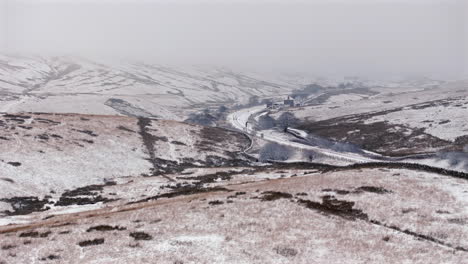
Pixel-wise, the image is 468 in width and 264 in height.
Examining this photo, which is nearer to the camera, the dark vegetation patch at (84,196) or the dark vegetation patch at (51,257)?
the dark vegetation patch at (51,257)

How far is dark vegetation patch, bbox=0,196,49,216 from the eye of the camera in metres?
50.8

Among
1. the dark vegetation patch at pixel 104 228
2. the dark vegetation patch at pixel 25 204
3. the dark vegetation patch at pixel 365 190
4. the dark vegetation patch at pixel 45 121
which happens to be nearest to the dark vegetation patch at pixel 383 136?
the dark vegetation patch at pixel 365 190

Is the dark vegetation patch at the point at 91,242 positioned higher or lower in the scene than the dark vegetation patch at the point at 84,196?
higher

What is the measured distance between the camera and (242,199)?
122 feet

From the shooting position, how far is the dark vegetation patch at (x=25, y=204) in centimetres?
5084

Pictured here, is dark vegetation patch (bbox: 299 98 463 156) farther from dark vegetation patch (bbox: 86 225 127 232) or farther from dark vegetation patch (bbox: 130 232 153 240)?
dark vegetation patch (bbox: 130 232 153 240)

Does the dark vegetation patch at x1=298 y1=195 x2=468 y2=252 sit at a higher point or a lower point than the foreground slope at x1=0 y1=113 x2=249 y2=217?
higher

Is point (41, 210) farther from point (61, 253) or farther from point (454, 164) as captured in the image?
point (454, 164)

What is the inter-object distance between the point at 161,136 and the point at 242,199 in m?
89.5

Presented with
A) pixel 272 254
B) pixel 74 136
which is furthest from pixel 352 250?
pixel 74 136

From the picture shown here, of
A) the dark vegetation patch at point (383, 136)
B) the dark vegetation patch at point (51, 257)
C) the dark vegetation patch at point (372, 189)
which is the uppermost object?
the dark vegetation patch at point (51, 257)

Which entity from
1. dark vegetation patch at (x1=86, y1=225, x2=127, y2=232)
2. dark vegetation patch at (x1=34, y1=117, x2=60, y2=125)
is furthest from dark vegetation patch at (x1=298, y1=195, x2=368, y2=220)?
dark vegetation patch at (x1=34, y1=117, x2=60, y2=125)

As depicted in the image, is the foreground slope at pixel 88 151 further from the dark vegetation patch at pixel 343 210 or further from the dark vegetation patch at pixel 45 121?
the dark vegetation patch at pixel 343 210

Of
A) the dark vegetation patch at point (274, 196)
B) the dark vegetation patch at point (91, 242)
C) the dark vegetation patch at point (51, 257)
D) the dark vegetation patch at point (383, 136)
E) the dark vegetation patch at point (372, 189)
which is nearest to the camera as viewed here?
the dark vegetation patch at point (51, 257)
